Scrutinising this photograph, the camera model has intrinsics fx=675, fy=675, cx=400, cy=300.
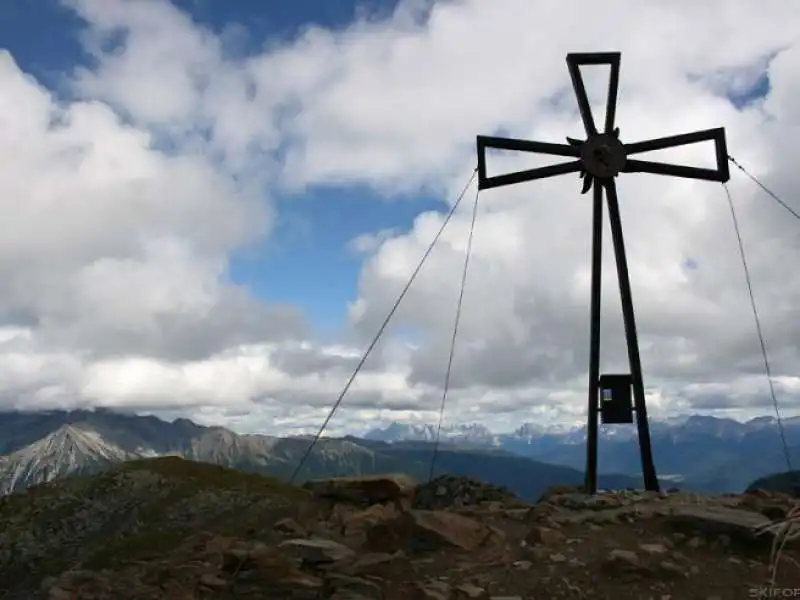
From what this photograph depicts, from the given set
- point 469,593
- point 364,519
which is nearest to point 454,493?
point 364,519

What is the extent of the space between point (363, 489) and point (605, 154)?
489 inches

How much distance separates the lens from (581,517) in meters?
15.7

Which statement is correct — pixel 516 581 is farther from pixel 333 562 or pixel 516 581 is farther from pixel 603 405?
pixel 603 405

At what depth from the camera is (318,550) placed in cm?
1404

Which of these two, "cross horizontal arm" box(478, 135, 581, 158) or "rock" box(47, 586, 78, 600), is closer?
"rock" box(47, 586, 78, 600)

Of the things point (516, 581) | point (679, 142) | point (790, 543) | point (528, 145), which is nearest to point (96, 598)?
point (516, 581)

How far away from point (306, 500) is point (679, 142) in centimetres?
1551

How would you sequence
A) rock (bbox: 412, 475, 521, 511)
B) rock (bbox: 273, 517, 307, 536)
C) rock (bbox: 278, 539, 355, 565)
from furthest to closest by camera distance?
1. rock (bbox: 412, 475, 521, 511)
2. rock (bbox: 273, 517, 307, 536)
3. rock (bbox: 278, 539, 355, 565)

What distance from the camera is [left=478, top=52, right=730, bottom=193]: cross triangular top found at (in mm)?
20703

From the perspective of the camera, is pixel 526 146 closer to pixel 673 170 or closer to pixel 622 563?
pixel 673 170

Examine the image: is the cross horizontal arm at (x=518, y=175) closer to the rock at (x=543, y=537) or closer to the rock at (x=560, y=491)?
the rock at (x=560, y=491)

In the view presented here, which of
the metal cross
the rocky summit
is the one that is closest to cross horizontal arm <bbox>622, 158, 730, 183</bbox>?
the metal cross

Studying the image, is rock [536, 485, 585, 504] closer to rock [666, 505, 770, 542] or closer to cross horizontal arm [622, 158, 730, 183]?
rock [666, 505, 770, 542]

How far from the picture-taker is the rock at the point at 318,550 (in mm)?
13820
